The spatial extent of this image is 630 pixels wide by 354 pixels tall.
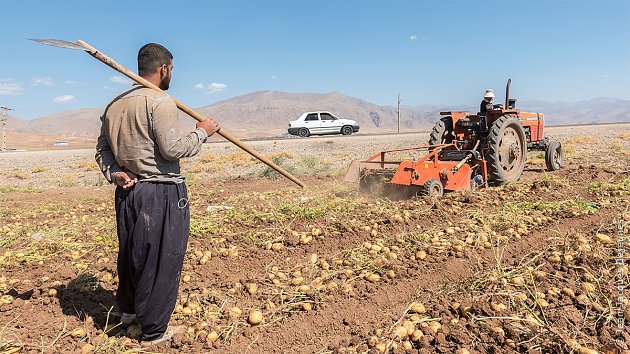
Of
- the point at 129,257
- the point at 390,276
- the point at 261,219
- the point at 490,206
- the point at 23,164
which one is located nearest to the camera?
the point at 129,257

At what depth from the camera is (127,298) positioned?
327 cm

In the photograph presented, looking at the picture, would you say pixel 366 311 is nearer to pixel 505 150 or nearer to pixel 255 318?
pixel 255 318

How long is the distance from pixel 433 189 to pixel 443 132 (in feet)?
7.85

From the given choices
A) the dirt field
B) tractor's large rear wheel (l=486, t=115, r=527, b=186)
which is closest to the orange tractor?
tractor's large rear wheel (l=486, t=115, r=527, b=186)

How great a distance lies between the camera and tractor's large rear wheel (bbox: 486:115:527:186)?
7.75 m

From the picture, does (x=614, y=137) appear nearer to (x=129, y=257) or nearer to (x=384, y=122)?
(x=129, y=257)

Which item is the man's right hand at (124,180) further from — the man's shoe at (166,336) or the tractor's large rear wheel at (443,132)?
the tractor's large rear wheel at (443,132)

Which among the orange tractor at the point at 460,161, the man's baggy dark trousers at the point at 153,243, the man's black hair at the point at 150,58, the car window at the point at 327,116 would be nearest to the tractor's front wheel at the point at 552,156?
the orange tractor at the point at 460,161

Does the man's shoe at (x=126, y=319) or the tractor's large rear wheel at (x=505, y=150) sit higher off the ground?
the tractor's large rear wheel at (x=505, y=150)

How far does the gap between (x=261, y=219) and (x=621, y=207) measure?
5035 mm

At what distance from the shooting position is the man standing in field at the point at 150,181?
9.21ft

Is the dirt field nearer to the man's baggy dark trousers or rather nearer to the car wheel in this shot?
the man's baggy dark trousers

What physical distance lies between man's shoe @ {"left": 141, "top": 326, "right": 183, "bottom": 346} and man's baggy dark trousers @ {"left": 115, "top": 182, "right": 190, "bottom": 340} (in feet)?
0.10

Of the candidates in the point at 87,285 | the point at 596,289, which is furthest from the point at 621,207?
the point at 87,285
